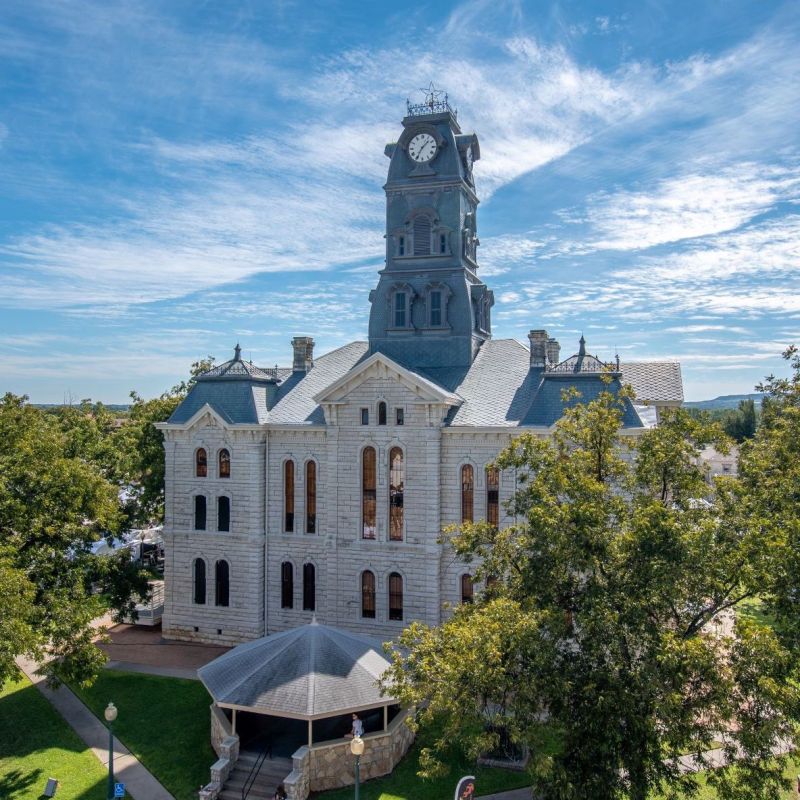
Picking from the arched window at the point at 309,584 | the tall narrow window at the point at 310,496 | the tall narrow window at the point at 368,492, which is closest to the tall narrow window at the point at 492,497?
the tall narrow window at the point at 368,492

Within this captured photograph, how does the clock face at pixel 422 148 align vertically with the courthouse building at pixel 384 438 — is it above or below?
above

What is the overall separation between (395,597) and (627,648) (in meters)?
18.1

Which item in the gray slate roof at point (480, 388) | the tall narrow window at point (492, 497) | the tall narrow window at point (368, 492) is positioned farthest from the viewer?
the tall narrow window at point (368, 492)

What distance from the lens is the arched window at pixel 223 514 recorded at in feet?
124

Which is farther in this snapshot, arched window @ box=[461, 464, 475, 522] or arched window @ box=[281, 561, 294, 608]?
arched window @ box=[281, 561, 294, 608]

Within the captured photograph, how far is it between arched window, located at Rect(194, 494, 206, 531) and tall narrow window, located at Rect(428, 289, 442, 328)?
1604cm

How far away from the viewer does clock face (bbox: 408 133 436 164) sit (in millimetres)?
40572

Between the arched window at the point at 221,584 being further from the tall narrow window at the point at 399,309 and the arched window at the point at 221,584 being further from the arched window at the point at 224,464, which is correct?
the tall narrow window at the point at 399,309

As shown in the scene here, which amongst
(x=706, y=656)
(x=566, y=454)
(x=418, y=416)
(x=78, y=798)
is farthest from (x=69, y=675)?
(x=706, y=656)

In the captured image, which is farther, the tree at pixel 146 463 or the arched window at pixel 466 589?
the tree at pixel 146 463

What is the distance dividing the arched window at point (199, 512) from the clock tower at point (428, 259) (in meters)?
13.0

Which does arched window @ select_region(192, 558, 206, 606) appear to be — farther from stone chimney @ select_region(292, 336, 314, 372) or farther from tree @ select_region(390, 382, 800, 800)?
tree @ select_region(390, 382, 800, 800)

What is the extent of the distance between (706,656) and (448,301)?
26171 mm

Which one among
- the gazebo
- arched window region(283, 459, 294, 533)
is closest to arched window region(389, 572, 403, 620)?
the gazebo
